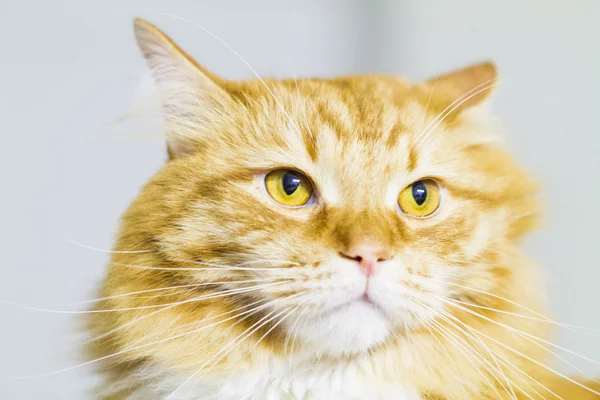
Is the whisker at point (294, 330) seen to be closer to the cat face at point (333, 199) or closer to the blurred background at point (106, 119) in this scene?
the cat face at point (333, 199)

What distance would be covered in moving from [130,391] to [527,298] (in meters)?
0.91

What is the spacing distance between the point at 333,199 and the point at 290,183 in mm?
99

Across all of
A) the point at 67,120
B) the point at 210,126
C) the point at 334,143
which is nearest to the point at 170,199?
the point at 210,126

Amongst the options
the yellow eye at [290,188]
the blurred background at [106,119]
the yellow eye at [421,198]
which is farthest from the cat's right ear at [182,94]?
the yellow eye at [421,198]

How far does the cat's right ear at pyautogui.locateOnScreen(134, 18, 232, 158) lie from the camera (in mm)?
1352

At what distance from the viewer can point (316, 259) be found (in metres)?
1.10

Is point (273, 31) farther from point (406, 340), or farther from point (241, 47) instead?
point (406, 340)

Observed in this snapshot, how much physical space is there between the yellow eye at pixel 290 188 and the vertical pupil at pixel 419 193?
228 mm

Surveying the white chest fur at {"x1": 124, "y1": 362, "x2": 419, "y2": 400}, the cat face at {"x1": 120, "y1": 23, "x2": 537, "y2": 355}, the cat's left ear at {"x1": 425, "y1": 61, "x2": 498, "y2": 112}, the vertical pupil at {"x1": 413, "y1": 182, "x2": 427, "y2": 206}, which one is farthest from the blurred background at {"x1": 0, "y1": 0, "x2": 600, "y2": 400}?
the white chest fur at {"x1": 124, "y1": 362, "x2": 419, "y2": 400}

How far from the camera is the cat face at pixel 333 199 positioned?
111 cm

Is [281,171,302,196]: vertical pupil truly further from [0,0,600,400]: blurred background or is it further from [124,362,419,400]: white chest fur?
[0,0,600,400]: blurred background

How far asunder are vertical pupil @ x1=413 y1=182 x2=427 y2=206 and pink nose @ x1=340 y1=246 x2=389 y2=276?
260mm

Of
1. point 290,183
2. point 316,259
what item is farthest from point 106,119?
point 316,259

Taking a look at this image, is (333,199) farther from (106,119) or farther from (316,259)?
(106,119)
